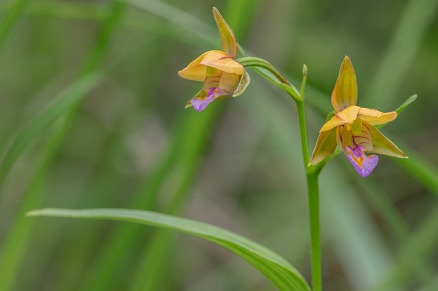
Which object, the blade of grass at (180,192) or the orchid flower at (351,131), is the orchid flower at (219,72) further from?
the blade of grass at (180,192)

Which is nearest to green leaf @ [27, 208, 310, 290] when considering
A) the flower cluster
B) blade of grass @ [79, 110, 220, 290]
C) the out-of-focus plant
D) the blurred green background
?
the out-of-focus plant

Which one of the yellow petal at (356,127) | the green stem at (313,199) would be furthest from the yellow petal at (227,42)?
the yellow petal at (356,127)

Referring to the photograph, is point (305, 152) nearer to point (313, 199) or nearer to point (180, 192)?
point (313, 199)

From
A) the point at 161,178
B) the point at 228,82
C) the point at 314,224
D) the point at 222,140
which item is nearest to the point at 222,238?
the point at 314,224

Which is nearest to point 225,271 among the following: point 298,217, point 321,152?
point 298,217

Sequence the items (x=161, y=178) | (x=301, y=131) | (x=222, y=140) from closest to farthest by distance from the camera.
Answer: (x=301, y=131), (x=161, y=178), (x=222, y=140)

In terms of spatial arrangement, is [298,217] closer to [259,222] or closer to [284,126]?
[259,222]
